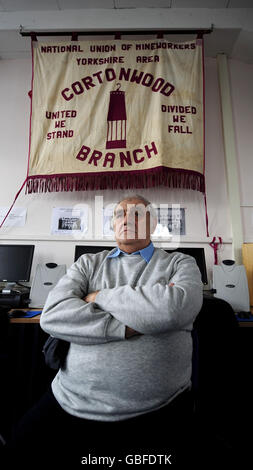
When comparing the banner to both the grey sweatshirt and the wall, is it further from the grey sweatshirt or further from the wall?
the grey sweatshirt

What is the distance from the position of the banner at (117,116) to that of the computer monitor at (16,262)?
0.49 metres

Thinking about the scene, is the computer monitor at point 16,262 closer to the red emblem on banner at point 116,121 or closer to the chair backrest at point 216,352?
the red emblem on banner at point 116,121

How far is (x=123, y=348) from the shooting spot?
79 cm

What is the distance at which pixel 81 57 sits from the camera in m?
2.03

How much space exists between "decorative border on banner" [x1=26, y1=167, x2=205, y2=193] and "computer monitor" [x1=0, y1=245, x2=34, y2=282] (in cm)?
50

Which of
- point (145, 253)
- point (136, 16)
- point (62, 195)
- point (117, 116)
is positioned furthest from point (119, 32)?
point (145, 253)

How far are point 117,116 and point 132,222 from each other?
123 cm

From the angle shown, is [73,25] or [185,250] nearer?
[185,250]

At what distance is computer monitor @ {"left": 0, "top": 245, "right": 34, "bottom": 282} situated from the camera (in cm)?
175

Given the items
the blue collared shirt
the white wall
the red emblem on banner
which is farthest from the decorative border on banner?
the blue collared shirt

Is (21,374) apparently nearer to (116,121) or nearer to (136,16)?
(116,121)
